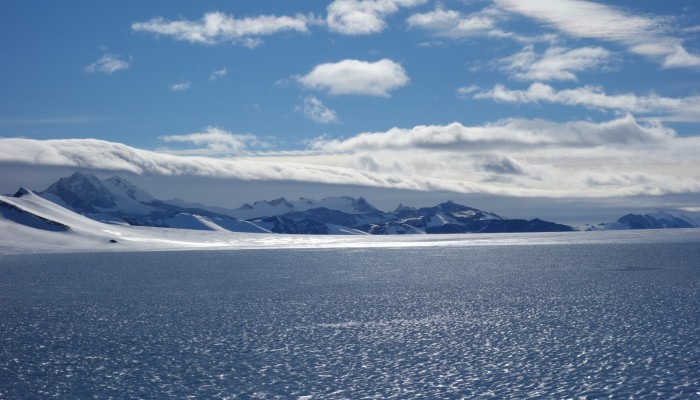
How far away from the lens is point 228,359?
131ft

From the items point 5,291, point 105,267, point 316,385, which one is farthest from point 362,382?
point 105,267

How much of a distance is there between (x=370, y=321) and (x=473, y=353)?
14.7 m

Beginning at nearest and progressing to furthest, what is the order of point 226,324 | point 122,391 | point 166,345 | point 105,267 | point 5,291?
point 122,391 → point 166,345 → point 226,324 → point 5,291 → point 105,267

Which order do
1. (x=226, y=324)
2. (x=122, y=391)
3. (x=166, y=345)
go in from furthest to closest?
(x=226, y=324) → (x=166, y=345) → (x=122, y=391)

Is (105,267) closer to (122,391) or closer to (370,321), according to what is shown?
(370,321)

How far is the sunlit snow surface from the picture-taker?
108 feet

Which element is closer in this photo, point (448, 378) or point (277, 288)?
point (448, 378)

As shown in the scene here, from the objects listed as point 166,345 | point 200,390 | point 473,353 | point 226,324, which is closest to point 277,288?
point 226,324

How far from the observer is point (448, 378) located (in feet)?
113

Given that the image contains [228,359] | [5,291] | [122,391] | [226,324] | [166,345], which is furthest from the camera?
→ [5,291]

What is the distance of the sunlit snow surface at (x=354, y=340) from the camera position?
33000mm

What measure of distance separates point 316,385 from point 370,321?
21.2 m

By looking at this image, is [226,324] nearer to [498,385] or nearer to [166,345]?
[166,345]

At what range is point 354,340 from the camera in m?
45.8
